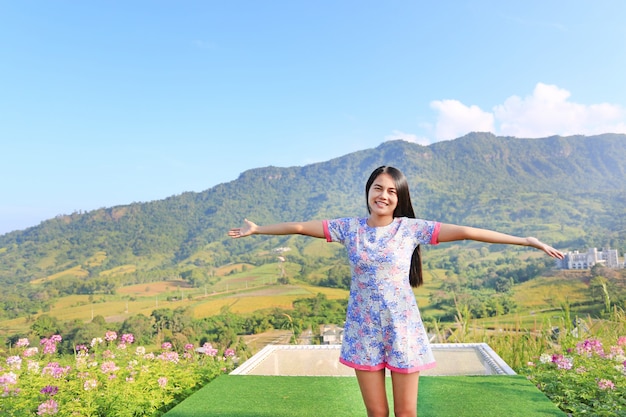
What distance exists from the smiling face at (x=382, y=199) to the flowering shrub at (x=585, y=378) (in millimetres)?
2502

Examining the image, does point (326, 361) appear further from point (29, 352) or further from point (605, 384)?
point (29, 352)

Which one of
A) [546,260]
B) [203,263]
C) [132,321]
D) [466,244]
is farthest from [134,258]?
[546,260]

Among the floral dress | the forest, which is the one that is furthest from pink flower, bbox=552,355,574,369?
the forest

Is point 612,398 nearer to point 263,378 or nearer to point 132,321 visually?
point 263,378

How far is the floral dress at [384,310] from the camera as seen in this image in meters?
1.88

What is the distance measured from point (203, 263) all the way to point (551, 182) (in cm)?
3886

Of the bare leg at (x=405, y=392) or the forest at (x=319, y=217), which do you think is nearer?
the bare leg at (x=405, y=392)

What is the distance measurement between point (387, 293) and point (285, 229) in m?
0.61

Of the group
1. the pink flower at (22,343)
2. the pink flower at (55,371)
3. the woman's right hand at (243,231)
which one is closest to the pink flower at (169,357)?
the pink flower at (55,371)

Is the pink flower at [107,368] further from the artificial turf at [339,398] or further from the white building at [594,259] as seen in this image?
the white building at [594,259]

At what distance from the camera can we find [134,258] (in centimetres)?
4006

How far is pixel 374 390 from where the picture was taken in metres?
1.90

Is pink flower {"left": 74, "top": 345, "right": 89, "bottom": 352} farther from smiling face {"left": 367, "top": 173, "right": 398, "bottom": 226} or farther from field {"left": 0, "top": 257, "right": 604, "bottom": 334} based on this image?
field {"left": 0, "top": 257, "right": 604, "bottom": 334}

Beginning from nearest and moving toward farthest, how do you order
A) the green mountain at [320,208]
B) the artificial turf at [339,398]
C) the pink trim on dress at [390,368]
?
1. the pink trim on dress at [390,368]
2. the artificial turf at [339,398]
3. the green mountain at [320,208]
